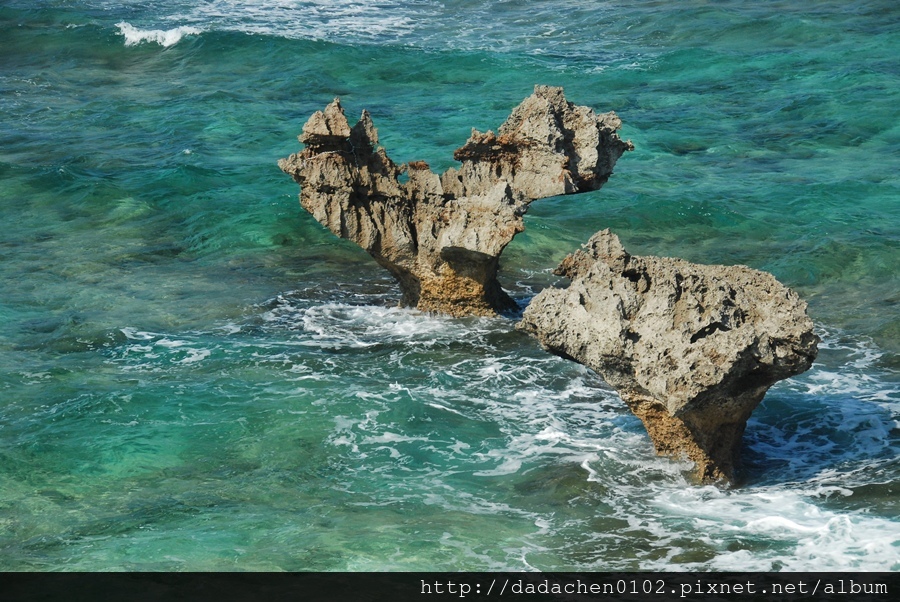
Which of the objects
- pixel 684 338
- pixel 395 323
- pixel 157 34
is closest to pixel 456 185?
pixel 395 323

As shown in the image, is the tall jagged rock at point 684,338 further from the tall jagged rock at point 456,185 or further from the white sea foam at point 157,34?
the white sea foam at point 157,34

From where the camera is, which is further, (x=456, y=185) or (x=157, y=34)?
(x=157, y=34)

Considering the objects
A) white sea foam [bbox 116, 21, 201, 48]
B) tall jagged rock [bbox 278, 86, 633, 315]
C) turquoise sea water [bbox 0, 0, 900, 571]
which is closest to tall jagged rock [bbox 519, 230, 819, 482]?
turquoise sea water [bbox 0, 0, 900, 571]

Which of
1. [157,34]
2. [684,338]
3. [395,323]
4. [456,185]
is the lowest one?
[395,323]

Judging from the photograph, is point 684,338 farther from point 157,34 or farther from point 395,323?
point 157,34

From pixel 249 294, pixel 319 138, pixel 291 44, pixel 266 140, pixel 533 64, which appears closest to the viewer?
pixel 319 138
